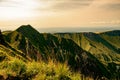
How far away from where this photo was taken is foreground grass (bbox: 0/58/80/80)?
32.7ft

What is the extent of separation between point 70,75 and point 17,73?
93.2 inches

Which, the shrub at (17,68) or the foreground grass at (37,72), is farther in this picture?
the shrub at (17,68)

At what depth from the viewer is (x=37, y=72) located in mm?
10898

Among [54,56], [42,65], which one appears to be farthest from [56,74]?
[54,56]

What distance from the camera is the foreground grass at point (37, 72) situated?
9961mm

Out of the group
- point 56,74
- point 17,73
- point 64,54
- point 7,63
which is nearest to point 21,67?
point 17,73

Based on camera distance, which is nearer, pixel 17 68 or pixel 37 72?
pixel 37 72

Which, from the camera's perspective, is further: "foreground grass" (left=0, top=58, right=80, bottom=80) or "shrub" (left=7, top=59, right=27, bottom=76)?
"shrub" (left=7, top=59, right=27, bottom=76)

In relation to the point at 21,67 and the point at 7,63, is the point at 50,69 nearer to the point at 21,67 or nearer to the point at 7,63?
the point at 21,67

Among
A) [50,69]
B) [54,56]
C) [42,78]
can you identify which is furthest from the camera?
[54,56]

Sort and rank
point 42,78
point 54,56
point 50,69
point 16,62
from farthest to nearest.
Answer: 1. point 54,56
2. point 16,62
3. point 50,69
4. point 42,78

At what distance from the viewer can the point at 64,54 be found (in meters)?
13.8

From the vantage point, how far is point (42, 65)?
1130 cm

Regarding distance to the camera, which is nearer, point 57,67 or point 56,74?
point 56,74
